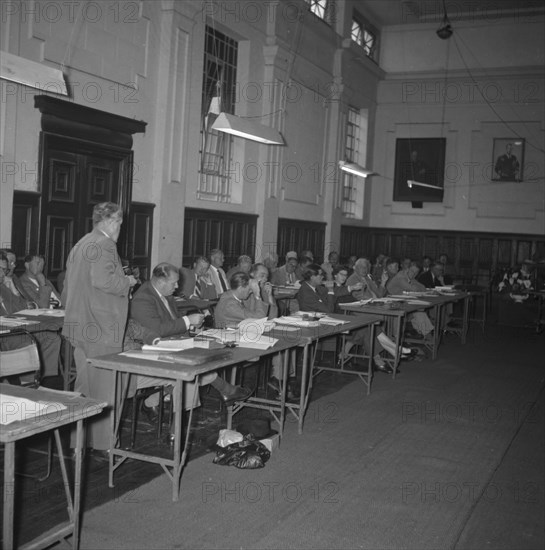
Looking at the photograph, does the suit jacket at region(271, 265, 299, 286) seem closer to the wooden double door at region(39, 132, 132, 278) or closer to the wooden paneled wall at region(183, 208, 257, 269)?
the wooden paneled wall at region(183, 208, 257, 269)

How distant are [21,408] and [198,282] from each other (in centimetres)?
703

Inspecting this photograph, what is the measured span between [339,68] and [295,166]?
2.87m

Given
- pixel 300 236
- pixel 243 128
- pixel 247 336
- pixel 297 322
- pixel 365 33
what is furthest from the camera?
pixel 365 33

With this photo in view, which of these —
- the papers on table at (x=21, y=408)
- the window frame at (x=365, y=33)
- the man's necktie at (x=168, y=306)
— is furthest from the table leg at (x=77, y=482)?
the window frame at (x=365, y=33)

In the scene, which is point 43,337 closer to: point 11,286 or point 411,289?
point 11,286

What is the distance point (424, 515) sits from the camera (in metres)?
4.42

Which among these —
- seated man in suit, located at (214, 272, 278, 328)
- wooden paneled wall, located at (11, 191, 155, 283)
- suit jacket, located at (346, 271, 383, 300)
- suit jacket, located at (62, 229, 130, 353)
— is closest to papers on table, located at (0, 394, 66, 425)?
suit jacket, located at (62, 229, 130, 353)

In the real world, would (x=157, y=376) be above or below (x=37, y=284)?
below

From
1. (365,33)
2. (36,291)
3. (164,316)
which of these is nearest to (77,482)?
(164,316)

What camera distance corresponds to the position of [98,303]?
4906 millimetres

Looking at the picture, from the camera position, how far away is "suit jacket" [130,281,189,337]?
5.47 m

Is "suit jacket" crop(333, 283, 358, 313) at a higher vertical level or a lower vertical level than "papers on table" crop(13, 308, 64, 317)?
higher

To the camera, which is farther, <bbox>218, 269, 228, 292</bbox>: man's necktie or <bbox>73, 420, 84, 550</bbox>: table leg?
<bbox>218, 269, 228, 292</bbox>: man's necktie

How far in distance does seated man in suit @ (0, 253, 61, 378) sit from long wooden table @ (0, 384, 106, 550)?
3315 millimetres
